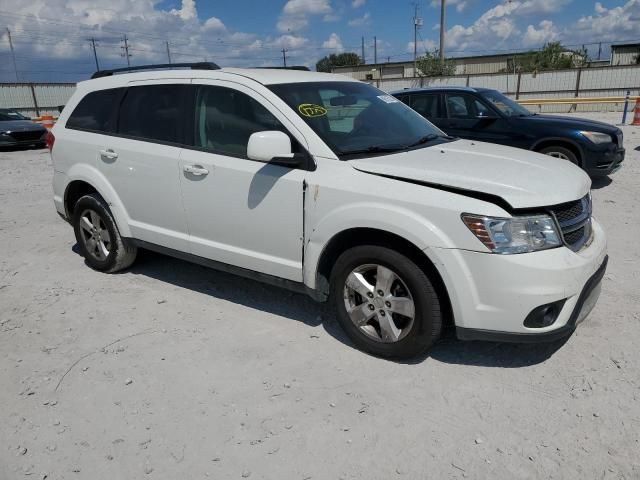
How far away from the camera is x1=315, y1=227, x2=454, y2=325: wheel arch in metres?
3.11

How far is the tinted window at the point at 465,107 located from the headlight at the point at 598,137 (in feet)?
4.80

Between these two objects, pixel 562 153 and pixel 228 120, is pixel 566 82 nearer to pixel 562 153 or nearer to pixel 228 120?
pixel 562 153

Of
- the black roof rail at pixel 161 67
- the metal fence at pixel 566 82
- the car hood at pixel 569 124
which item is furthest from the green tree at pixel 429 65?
the black roof rail at pixel 161 67

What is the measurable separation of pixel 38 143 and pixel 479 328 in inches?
651

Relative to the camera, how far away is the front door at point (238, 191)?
3537mm

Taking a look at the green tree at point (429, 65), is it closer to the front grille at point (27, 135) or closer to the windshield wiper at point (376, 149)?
the front grille at point (27, 135)

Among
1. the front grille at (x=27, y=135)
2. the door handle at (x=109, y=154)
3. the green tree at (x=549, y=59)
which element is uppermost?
the green tree at (x=549, y=59)

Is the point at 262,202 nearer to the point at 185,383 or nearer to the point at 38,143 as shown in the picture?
the point at 185,383

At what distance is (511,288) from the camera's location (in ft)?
9.33

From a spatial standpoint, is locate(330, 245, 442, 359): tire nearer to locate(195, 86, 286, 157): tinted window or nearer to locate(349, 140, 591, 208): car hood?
locate(349, 140, 591, 208): car hood

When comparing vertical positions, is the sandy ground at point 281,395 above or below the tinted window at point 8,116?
below

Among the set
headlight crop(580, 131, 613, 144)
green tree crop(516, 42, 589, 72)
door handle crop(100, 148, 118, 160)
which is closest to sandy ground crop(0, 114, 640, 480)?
door handle crop(100, 148, 118, 160)

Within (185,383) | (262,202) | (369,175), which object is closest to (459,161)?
(369,175)

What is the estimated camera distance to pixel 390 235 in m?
3.18
